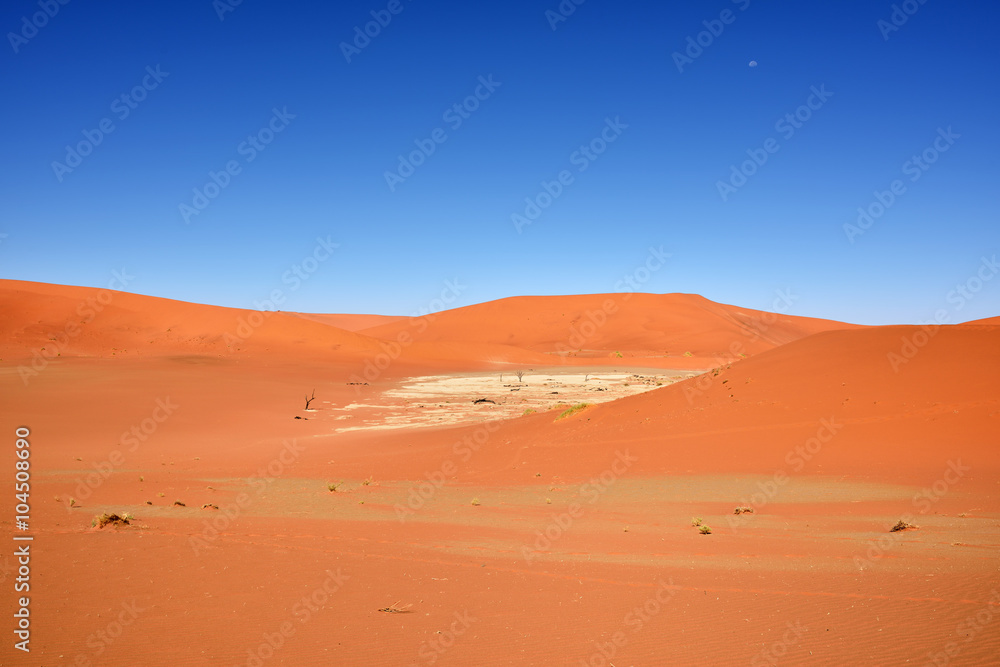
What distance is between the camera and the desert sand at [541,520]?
5.07 meters

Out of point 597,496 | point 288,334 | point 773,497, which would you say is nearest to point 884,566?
point 773,497

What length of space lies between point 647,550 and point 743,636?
281 centimetres

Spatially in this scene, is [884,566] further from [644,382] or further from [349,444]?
[644,382]
